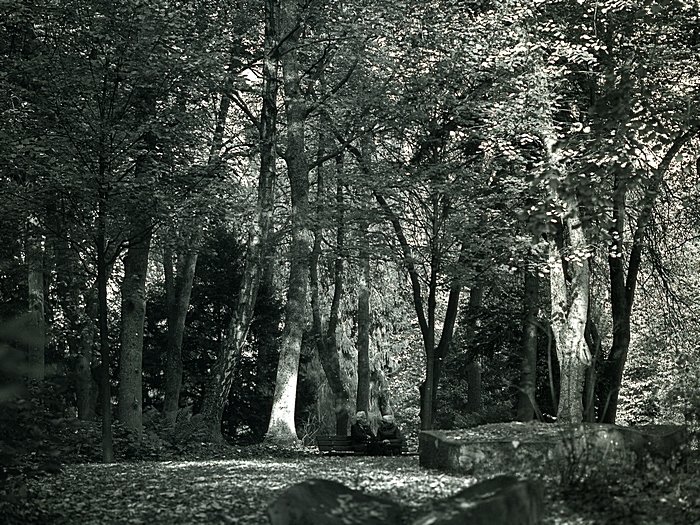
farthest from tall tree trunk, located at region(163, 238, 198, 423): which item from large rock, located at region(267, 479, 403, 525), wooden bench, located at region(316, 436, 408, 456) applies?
large rock, located at region(267, 479, 403, 525)

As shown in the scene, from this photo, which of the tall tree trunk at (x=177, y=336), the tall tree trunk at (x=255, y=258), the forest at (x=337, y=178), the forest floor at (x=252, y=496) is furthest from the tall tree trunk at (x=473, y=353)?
the forest floor at (x=252, y=496)

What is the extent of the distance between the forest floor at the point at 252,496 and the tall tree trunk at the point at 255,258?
19.2 feet

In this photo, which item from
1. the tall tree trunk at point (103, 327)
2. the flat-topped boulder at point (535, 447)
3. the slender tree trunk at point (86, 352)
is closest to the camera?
the flat-topped boulder at point (535, 447)

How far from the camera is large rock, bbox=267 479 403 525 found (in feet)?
19.3

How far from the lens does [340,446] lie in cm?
1573

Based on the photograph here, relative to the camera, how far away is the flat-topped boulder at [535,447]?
9039 millimetres

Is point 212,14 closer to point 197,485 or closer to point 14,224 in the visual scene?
Answer: point 14,224

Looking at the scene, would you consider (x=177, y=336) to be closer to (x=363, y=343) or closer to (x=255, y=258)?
(x=363, y=343)

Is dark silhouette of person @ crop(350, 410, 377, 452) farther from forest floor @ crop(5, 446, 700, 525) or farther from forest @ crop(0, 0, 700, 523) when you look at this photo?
forest floor @ crop(5, 446, 700, 525)

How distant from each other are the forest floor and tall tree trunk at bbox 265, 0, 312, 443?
7.42 metres

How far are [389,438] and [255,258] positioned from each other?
4.10 m

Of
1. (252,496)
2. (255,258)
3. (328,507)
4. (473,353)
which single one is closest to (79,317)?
(255,258)

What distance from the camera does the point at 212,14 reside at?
720 inches

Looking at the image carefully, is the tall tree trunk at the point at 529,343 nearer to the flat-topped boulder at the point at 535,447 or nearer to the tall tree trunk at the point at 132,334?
the flat-topped boulder at the point at 535,447
